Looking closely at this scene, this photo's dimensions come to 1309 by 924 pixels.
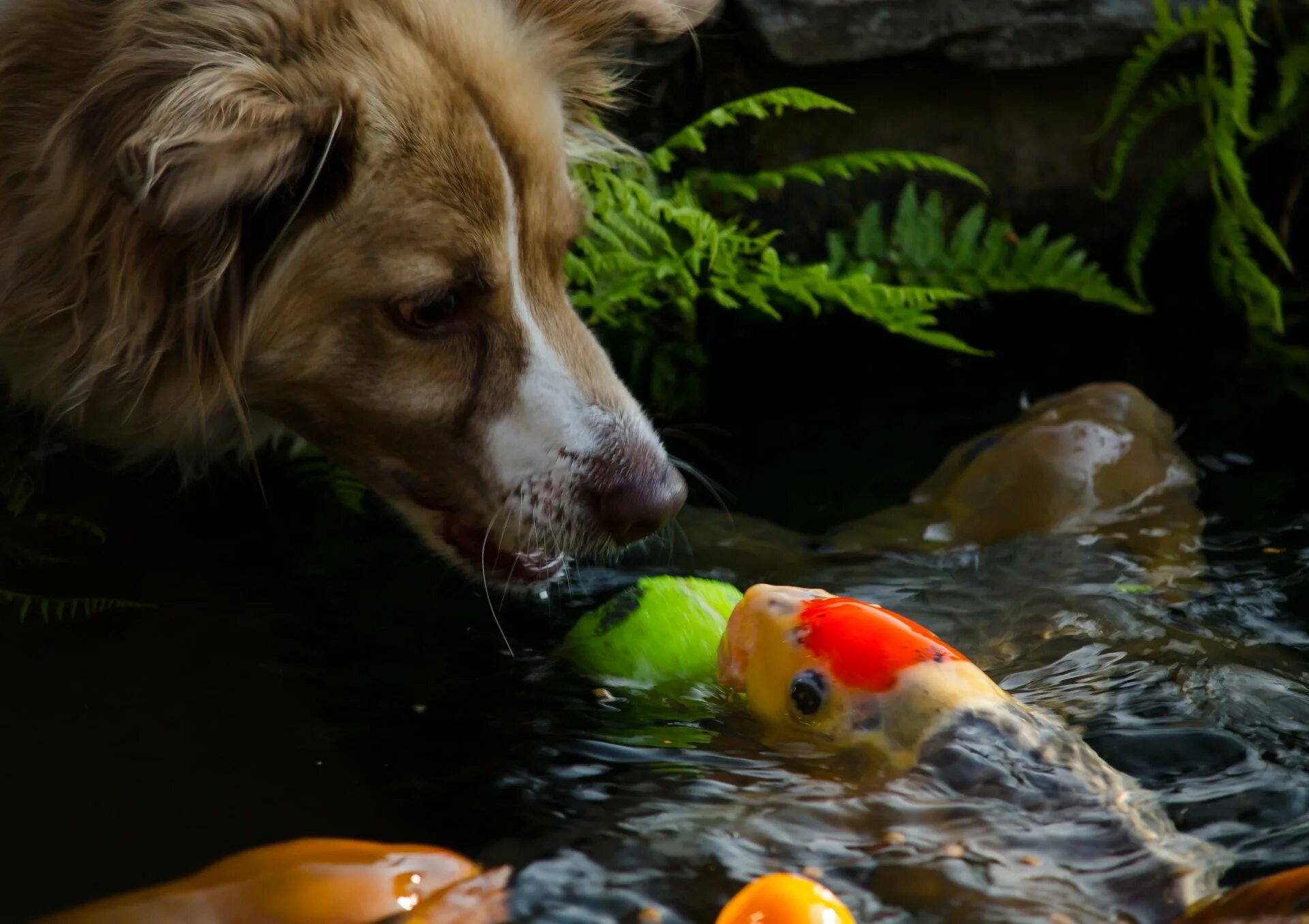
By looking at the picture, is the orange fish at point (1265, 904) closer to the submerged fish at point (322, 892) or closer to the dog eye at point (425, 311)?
the submerged fish at point (322, 892)

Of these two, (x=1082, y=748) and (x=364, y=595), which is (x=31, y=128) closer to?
(x=364, y=595)

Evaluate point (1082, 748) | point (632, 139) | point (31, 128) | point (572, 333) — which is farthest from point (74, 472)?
point (1082, 748)

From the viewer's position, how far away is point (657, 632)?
2.95 m

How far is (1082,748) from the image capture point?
2.53 metres

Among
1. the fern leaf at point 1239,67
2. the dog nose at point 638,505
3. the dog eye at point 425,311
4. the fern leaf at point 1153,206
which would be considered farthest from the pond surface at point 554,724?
the fern leaf at point 1239,67

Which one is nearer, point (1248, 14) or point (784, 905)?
point (784, 905)

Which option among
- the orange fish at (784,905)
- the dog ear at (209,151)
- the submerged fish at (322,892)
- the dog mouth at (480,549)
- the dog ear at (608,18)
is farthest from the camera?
the dog ear at (608,18)

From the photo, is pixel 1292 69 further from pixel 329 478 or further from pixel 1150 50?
pixel 329 478

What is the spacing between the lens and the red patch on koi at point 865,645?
8.16ft

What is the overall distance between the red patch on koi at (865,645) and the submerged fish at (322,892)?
0.71 metres

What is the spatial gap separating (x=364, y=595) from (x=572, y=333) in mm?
969

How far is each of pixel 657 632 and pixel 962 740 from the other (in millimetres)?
766

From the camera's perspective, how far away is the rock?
4.66m

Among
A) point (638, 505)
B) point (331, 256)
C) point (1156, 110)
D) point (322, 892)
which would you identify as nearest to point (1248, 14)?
point (1156, 110)
